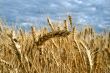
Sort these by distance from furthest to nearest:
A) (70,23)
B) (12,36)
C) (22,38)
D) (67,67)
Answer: (22,38)
(70,23)
(67,67)
(12,36)

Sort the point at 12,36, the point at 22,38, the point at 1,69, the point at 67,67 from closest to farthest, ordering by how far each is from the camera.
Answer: the point at 12,36 < the point at 1,69 < the point at 67,67 < the point at 22,38

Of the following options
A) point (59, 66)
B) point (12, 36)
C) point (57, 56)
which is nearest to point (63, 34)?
point (12, 36)

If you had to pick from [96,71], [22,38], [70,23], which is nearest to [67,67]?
[96,71]

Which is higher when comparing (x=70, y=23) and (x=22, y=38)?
(x=70, y=23)

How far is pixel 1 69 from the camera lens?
225 centimetres

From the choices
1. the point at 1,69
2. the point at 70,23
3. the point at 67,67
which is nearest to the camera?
the point at 1,69

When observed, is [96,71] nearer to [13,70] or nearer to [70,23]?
[70,23]

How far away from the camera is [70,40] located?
299 cm

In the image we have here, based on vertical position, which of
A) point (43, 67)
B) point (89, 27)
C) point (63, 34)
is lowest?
point (43, 67)

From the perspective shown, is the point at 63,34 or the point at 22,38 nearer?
the point at 63,34

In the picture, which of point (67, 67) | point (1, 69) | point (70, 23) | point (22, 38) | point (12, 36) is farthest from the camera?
point (22, 38)

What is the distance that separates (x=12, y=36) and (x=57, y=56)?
0.93 meters

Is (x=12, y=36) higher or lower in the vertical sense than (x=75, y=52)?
higher

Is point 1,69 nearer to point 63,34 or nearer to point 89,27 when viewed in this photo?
point 63,34
